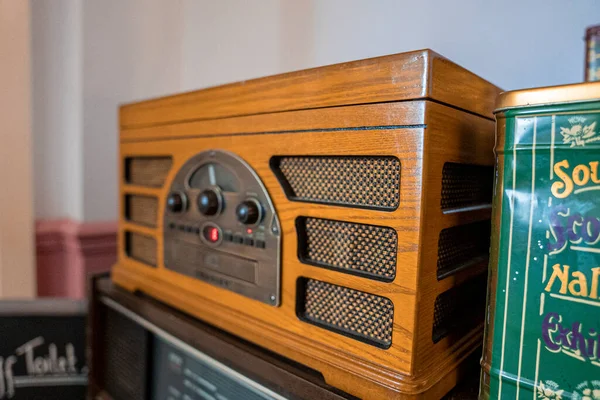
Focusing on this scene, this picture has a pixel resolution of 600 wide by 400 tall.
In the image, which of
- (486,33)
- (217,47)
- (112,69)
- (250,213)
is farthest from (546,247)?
(112,69)

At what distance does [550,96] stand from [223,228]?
1.59 feet

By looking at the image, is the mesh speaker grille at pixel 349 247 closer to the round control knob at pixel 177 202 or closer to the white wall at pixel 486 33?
the round control knob at pixel 177 202

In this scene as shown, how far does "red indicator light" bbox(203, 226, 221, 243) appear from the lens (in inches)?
26.9

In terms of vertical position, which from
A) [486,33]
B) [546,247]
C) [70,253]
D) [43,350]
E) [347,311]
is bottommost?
[43,350]

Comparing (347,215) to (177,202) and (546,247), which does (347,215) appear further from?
(177,202)

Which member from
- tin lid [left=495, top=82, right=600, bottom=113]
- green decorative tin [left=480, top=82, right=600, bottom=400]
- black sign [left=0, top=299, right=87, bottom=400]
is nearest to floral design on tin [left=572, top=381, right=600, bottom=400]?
green decorative tin [left=480, top=82, right=600, bottom=400]

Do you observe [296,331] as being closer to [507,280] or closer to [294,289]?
[294,289]

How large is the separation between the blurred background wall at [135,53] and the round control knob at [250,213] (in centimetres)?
59

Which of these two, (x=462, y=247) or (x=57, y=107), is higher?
(x=57, y=107)

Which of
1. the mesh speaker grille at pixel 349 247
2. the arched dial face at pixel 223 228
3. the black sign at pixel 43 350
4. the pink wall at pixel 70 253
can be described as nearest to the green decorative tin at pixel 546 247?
the mesh speaker grille at pixel 349 247

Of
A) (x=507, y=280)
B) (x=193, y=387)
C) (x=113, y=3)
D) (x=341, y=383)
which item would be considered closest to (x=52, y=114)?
(x=113, y=3)

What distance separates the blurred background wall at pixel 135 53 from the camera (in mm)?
1045

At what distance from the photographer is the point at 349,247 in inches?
21.0

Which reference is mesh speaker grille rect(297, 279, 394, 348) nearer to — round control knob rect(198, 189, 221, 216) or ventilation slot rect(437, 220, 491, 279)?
ventilation slot rect(437, 220, 491, 279)
